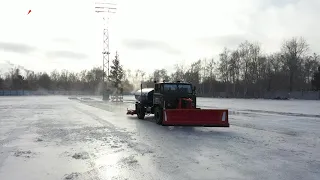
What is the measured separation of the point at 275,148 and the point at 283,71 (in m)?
86.5

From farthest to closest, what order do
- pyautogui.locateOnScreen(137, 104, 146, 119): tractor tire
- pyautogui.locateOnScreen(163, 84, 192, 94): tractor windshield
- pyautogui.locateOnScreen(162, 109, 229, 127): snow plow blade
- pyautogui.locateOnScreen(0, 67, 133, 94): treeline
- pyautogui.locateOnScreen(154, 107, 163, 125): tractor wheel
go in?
pyautogui.locateOnScreen(0, 67, 133, 94): treeline → pyautogui.locateOnScreen(137, 104, 146, 119): tractor tire → pyautogui.locateOnScreen(163, 84, 192, 94): tractor windshield → pyautogui.locateOnScreen(154, 107, 163, 125): tractor wheel → pyautogui.locateOnScreen(162, 109, 229, 127): snow plow blade

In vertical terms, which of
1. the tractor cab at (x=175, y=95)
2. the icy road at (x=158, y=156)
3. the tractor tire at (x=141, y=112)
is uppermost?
the tractor cab at (x=175, y=95)

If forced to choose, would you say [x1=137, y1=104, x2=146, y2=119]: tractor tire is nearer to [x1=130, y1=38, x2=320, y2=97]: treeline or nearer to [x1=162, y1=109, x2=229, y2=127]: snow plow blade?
[x1=162, y1=109, x2=229, y2=127]: snow plow blade

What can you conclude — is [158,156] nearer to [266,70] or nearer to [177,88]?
[177,88]

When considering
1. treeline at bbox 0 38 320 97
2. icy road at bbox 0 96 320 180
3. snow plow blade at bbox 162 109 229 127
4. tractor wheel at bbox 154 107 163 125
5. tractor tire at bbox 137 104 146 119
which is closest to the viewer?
icy road at bbox 0 96 320 180

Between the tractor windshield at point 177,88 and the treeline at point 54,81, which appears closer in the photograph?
the tractor windshield at point 177,88

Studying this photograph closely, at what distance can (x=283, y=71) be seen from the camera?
9019 centimetres

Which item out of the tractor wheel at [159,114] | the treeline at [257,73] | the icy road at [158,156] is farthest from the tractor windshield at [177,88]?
the treeline at [257,73]

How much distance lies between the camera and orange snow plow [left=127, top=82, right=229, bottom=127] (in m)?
14.8

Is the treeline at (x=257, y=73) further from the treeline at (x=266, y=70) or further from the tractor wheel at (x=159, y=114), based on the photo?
the tractor wheel at (x=159, y=114)

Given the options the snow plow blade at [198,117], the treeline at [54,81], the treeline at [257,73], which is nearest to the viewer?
the snow plow blade at [198,117]

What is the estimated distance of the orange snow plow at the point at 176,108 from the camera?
48.4 ft

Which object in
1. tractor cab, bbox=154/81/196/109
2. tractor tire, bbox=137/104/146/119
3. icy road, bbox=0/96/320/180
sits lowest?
icy road, bbox=0/96/320/180

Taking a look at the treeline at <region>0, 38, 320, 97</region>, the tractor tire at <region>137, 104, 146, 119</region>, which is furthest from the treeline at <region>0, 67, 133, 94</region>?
the tractor tire at <region>137, 104, 146, 119</region>
